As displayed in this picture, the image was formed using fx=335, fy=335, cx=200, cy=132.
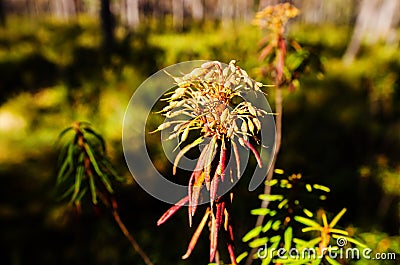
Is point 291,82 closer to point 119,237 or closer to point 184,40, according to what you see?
point 119,237

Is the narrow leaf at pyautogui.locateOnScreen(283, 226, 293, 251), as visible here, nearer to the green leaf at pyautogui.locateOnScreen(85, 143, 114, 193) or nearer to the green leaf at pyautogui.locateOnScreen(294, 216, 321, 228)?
the green leaf at pyautogui.locateOnScreen(294, 216, 321, 228)

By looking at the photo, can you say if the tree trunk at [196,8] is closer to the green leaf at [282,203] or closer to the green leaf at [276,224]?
the green leaf at [282,203]

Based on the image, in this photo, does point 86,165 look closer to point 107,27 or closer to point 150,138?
point 150,138

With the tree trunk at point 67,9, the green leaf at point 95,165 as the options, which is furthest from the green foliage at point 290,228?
the tree trunk at point 67,9

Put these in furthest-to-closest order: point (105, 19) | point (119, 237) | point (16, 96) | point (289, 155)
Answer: point (105, 19) → point (16, 96) → point (289, 155) → point (119, 237)

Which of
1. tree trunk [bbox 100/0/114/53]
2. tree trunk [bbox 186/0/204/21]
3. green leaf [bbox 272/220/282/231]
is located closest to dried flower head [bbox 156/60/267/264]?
green leaf [bbox 272/220/282/231]

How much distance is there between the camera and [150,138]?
7453 millimetres

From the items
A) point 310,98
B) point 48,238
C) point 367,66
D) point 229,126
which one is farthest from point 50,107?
point 367,66

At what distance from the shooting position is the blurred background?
4.50 meters

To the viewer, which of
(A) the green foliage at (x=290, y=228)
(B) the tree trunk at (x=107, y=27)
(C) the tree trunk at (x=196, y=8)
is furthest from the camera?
(C) the tree trunk at (x=196, y=8)

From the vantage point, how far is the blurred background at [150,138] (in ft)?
14.8

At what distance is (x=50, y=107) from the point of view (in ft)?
30.6

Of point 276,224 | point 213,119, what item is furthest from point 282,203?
point 213,119

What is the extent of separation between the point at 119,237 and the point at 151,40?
10376 millimetres
